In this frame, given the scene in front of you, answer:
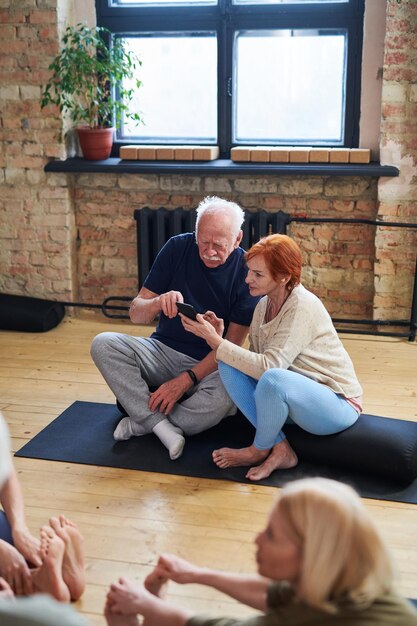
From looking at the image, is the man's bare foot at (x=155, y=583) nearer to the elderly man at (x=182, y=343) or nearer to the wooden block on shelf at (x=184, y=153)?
the elderly man at (x=182, y=343)

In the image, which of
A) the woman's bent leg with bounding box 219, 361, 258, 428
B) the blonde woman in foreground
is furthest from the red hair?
the blonde woman in foreground

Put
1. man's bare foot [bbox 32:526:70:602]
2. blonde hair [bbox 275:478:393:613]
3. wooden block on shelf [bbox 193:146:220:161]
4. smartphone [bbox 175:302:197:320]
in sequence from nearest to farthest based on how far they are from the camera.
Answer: blonde hair [bbox 275:478:393:613] < man's bare foot [bbox 32:526:70:602] < smartphone [bbox 175:302:197:320] < wooden block on shelf [bbox 193:146:220:161]

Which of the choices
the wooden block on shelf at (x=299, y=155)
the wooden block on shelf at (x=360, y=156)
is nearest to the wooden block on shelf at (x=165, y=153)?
the wooden block on shelf at (x=299, y=155)

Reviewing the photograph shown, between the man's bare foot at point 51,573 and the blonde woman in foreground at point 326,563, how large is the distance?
894mm

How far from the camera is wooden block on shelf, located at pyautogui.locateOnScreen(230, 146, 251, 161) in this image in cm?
500

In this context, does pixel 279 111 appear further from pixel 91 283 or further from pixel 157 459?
pixel 157 459

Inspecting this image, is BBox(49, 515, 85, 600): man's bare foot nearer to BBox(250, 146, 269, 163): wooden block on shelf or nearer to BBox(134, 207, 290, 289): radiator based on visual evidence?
BBox(134, 207, 290, 289): radiator

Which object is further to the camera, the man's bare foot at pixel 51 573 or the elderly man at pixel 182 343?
the elderly man at pixel 182 343

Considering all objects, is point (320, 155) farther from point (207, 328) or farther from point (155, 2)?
point (207, 328)

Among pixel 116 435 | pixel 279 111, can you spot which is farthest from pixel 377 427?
pixel 279 111

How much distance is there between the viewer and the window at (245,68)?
5.00 metres

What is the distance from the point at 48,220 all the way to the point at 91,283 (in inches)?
20.0

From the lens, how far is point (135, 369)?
3.60 m

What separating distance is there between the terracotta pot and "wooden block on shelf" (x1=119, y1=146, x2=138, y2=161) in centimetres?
12
